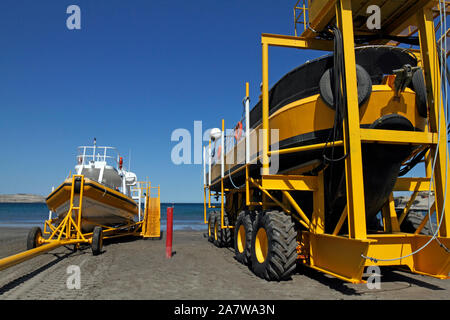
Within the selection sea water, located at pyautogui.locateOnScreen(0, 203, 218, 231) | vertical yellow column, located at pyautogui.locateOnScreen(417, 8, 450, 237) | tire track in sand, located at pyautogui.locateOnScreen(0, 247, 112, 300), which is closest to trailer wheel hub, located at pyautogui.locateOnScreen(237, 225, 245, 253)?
tire track in sand, located at pyautogui.locateOnScreen(0, 247, 112, 300)

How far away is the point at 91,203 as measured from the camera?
1034 centimetres

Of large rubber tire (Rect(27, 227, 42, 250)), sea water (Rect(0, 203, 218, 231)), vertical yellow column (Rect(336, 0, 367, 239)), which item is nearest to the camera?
vertical yellow column (Rect(336, 0, 367, 239))

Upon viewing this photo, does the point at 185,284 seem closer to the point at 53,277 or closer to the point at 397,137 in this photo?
the point at 53,277

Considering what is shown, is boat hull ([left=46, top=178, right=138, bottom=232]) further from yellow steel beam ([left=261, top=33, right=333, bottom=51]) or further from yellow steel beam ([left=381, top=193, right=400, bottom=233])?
yellow steel beam ([left=381, top=193, right=400, bottom=233])

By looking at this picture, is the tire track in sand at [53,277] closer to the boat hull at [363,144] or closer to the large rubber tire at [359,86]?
the boat hull at [363,144]

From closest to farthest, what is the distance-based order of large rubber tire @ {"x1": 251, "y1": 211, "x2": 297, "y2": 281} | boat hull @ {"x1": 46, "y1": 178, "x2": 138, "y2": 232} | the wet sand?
the wet sand < large rubber tire @ {"x1": 251, "y1": 211, "x2": 297, "y2": 281} < boat hull @ {"x1": 46, "y1": 178, "x2": 138, "y2": 232}

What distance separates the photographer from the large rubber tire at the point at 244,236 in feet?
23.9

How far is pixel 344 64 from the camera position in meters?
5.02

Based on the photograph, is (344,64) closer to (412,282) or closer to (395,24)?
(395,24)

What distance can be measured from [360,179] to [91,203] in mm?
8731

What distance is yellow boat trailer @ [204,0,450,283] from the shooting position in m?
4.75

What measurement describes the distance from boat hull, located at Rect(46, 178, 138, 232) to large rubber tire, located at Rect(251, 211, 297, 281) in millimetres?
6412

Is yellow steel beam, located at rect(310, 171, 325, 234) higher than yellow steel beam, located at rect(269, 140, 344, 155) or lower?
lower
